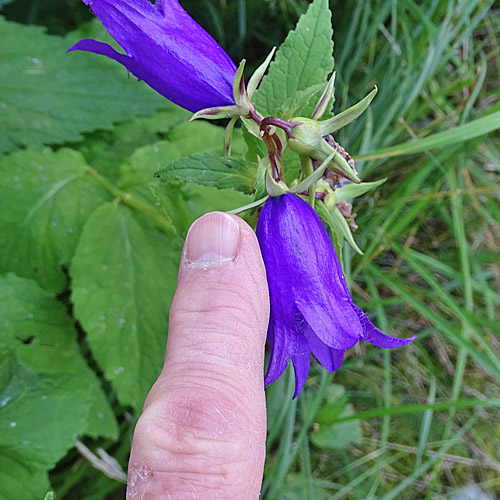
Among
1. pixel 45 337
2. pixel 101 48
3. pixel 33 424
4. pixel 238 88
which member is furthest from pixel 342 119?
pixel 45 337

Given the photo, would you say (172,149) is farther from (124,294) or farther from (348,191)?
(348,191)

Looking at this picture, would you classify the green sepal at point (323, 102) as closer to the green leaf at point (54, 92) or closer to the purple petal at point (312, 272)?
the purple petal at point (312, 272)

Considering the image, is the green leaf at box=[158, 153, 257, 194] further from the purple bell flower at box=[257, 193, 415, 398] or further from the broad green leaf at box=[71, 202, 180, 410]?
the broad green leaf at box=[71, 202, 180, 410]

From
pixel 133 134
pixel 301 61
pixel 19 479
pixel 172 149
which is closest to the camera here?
pixel 301 61

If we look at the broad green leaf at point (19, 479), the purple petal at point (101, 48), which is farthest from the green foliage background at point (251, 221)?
the purple petal at point (101, 48)

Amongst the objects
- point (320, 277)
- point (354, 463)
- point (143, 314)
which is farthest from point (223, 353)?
point (354, 463)

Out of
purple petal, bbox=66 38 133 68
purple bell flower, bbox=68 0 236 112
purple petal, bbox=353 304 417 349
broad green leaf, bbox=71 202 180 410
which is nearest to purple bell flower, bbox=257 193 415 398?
purple petal, bbox=353 304 417 349
